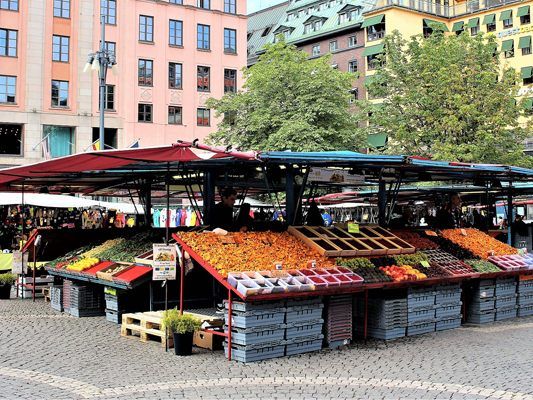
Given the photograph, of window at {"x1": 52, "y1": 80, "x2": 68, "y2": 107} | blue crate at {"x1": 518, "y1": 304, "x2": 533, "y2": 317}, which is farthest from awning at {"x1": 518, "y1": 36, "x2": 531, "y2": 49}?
blue crate at {"x1": 518, "y1": 304, "x2": 533, "y2": 317}

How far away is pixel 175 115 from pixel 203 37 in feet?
21.5

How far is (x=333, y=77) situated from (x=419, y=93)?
5082mm

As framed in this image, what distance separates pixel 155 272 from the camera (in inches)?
395

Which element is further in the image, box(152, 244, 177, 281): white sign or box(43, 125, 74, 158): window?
box(43, 125, 74, 158): window

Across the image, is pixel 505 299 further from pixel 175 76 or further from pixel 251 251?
pixel 175 76

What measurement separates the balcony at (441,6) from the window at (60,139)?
2939cm

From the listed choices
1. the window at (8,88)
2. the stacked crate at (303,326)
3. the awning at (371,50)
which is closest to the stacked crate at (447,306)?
the stacked crate at (303,326)

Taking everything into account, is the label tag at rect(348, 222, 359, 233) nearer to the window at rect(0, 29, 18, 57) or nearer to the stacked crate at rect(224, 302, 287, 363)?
the stacked crate at rect(224, 302, 287, 363)

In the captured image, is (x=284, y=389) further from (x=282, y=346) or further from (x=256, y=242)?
(x=256, y=242)

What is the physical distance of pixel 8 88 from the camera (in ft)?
138

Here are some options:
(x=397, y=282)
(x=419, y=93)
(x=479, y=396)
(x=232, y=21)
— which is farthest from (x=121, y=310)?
(x=232, y=21)

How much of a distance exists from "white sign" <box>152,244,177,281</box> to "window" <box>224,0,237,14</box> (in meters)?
44.1

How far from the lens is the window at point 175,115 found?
48.4 metres

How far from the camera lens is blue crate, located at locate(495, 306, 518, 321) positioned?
42.1ft
